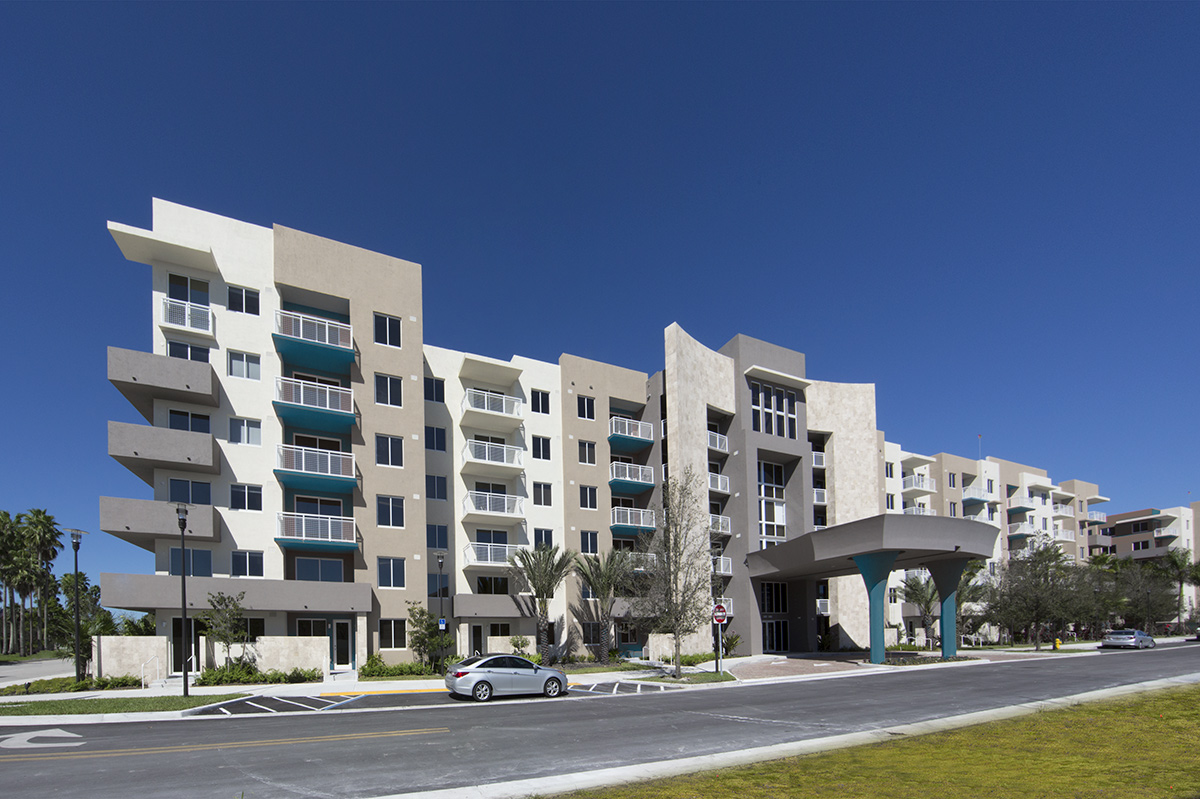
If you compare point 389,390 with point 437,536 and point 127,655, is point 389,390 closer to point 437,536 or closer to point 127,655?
point 437,536

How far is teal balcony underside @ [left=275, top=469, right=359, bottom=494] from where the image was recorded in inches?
1336

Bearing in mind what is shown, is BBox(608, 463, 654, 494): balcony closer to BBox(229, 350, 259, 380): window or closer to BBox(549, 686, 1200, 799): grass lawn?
BBox(229, 350, 259, 380): window

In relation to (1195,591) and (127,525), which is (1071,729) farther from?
(1195,591)

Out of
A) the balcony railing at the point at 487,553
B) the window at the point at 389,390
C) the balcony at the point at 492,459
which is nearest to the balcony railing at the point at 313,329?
the window at the point at 389,390

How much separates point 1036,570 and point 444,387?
154ft

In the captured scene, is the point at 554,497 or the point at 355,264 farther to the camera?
the point at 554,497

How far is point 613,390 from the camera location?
48.5 metres

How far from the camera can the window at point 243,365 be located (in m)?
34.6

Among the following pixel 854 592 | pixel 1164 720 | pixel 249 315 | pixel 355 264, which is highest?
pixel 355 264

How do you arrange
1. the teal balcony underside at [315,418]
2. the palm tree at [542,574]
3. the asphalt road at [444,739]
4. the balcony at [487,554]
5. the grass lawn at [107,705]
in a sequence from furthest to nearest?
the balcony at [487,554], the palm tree at [542,574], the teal balcony underside at [315,418], the grass lawn at [107,705], the asphalt road at [444,739]

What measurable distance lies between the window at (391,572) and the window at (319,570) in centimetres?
193

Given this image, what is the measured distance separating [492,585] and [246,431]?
15727mm

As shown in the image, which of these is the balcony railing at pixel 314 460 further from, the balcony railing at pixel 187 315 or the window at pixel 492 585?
the window at pixel 492 585

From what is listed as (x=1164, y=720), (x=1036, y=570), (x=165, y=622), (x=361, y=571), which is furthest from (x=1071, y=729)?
(x=1036, y=570)
